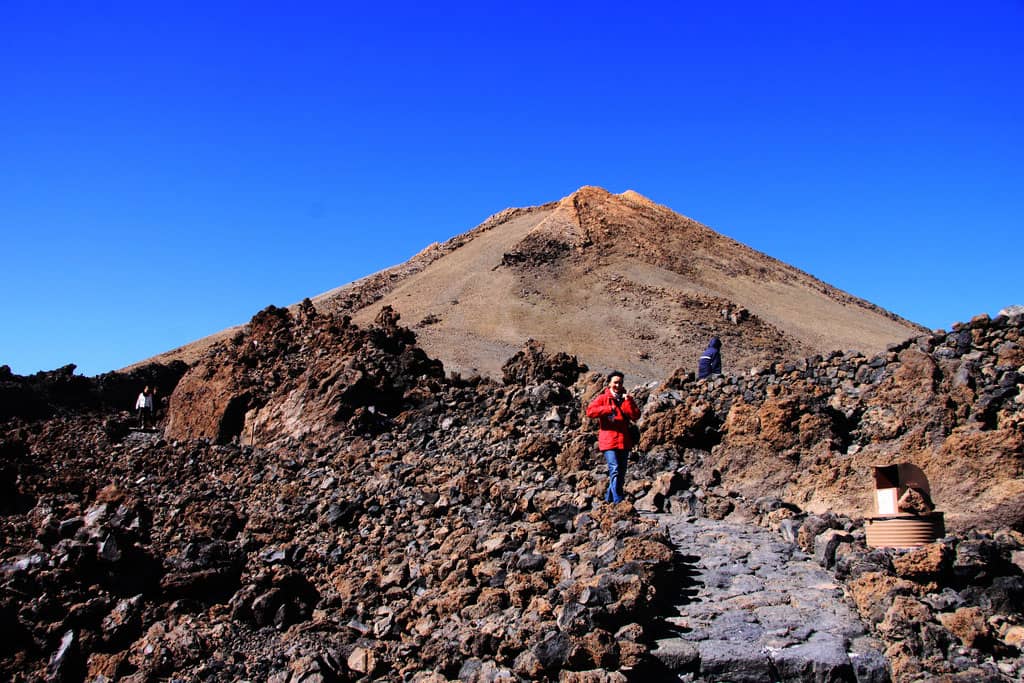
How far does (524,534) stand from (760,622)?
9.79ft

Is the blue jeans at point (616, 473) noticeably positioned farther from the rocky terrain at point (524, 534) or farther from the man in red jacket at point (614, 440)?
the rocky terrain at point (524, 534)

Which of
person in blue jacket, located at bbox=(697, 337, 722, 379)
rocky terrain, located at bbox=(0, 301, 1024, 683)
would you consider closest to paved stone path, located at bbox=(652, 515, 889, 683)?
rocky terrain, located at bbox=(0, 301, 1024, 683)

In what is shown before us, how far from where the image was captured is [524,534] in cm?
915

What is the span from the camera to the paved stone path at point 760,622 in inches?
237

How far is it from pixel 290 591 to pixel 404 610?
168 centimetres

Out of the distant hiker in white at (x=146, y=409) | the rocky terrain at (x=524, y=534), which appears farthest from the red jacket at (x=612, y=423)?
the distant hiker in white at (x=146, y=409)

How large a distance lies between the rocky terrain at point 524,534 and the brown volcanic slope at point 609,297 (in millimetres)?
14360

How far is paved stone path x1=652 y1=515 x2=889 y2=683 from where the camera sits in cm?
602

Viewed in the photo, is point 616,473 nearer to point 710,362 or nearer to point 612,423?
point 612,423

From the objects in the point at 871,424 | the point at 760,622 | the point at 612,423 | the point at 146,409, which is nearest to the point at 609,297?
the point at 146,409

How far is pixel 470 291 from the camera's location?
3941 cm

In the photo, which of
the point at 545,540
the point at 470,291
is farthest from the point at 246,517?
the point at 470,291

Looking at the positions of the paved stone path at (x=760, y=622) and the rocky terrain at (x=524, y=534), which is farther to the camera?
the rocky terrain at (x=524, y=534)

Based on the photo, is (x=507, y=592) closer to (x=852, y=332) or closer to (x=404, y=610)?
(x=404, y=610)
